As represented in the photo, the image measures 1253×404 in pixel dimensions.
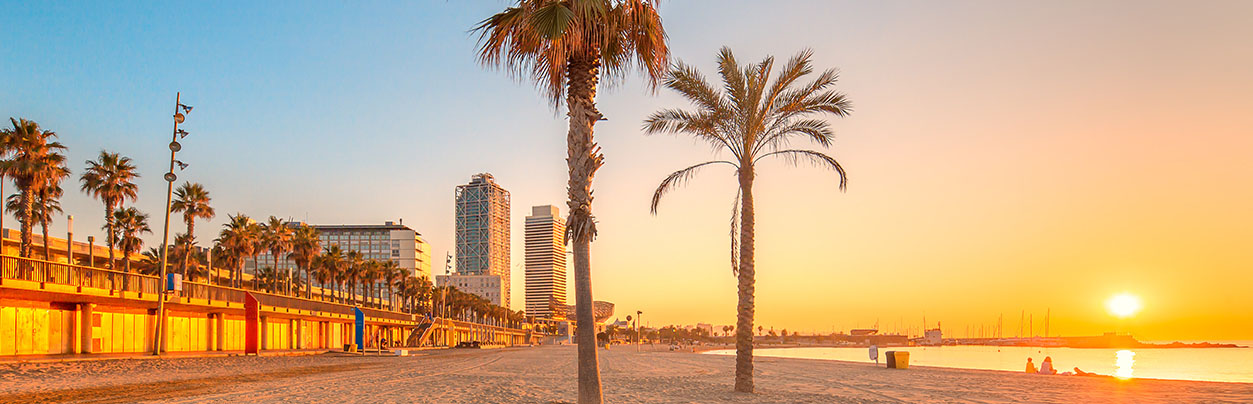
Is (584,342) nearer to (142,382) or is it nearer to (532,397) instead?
(532,397)

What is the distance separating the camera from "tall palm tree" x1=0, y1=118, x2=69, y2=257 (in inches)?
1339

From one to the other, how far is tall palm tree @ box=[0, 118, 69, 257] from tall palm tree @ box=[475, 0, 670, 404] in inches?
1218

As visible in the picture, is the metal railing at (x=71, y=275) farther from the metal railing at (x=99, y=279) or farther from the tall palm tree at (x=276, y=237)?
the tall palm tree at (x=276, y=237)

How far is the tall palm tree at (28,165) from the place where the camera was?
3400 cm

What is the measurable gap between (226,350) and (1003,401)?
42.0 m

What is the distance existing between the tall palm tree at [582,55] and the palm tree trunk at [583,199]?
16 millimetres

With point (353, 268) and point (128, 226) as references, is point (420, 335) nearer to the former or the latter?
point (353, 268)

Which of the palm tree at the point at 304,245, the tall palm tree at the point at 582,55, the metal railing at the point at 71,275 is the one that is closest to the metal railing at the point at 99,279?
the metal railing at the point at 71,275

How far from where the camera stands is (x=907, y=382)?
25594mm

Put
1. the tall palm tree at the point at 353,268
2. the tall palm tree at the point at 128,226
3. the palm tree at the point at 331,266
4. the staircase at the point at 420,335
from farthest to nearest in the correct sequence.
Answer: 1. the tall palm tree at the point at 353,268
2. the staircase at the point at 420,335
3. the palm tree at the point at 331,266
4. the tall palm tree at the point at 128,226

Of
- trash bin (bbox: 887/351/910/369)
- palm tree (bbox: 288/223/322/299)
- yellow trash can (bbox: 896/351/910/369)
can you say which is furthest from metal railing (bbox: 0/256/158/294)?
yellow trash can (bbox: 896/351/910/369)

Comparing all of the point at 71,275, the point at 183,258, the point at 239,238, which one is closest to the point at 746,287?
the point at 71,275

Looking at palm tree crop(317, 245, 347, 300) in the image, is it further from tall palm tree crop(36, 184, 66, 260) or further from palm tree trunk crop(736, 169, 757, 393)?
palm tree trunk crop(736, 169, 757, 393)

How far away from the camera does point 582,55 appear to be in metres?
A: 13.2
